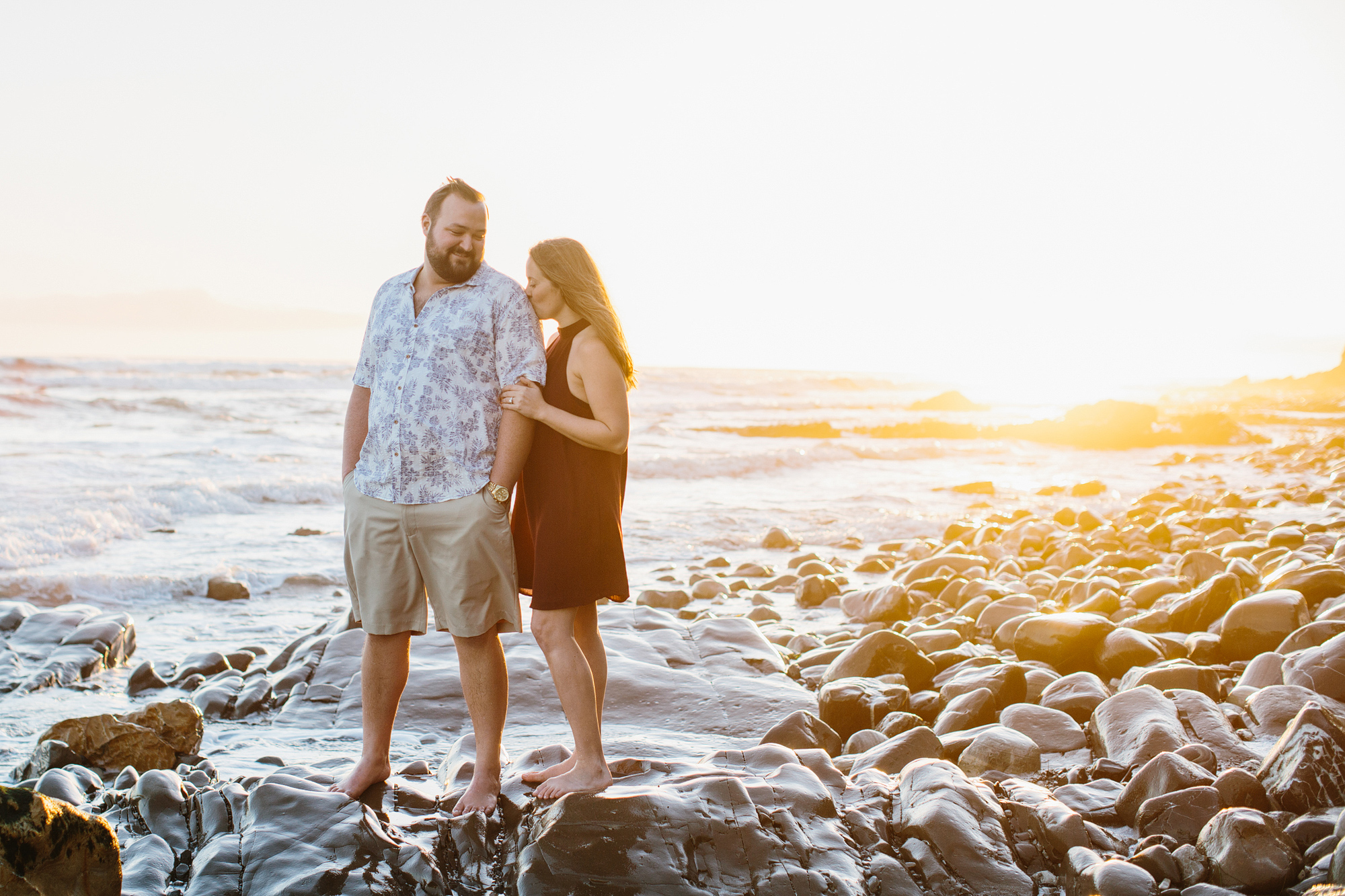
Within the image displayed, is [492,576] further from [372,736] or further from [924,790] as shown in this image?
[924,790]

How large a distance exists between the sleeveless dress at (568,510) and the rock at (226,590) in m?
5.33

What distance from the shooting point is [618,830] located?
2.91 metres

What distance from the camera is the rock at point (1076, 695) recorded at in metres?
4.35

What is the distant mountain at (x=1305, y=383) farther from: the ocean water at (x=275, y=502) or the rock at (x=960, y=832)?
the rock at (x=960, y=832)

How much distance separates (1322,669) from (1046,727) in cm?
133

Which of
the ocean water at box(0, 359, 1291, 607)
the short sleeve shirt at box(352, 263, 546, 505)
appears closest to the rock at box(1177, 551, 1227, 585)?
the ocean water at box(0, 359, 1291, 607)

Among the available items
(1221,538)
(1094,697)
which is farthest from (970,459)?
(1094,697)

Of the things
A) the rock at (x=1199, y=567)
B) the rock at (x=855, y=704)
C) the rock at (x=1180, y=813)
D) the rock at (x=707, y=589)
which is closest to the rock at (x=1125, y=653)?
the rock at (x=855, y=704)

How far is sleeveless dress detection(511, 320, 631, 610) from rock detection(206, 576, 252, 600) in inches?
210

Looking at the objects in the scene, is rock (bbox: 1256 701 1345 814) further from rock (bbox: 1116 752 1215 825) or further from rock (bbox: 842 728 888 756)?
rock (bbox: 842 728 888 756)

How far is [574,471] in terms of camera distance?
3230 mm

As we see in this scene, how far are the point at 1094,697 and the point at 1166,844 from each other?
147 centimetres

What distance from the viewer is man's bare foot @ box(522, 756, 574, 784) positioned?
3365 mm

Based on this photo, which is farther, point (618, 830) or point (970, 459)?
point (970, 459)
